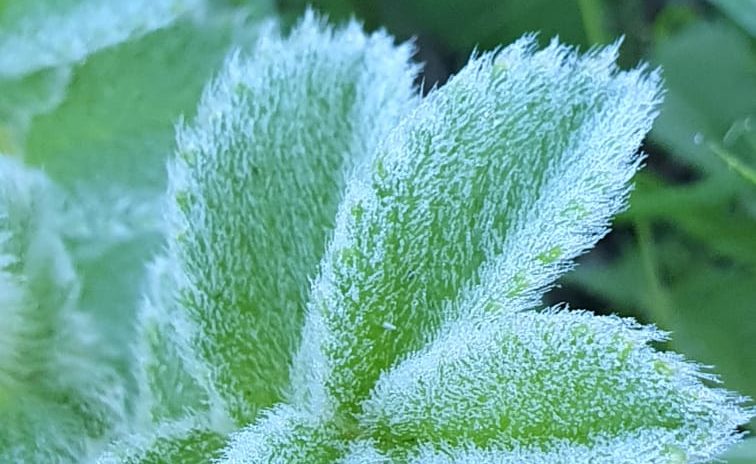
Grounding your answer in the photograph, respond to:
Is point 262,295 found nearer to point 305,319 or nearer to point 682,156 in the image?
point 305,319

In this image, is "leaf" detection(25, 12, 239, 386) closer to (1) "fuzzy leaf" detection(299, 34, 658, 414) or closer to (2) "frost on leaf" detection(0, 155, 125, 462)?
(2) "frost on leaf" detection(0, 155, 125, 462)

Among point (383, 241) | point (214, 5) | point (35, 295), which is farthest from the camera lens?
point (214, 5)

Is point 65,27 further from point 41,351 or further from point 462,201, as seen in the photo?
point 462,201

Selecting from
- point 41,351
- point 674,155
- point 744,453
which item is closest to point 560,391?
point 744,453

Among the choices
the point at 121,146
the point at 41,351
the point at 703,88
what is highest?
the point at 703,88

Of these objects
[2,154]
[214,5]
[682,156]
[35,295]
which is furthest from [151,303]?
[682,156]

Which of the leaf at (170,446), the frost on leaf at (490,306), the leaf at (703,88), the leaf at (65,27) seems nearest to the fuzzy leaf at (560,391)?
the frost on leaf at (490,306)
